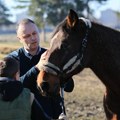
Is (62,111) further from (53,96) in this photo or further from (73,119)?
(73,119)

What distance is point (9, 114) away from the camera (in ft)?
13.8

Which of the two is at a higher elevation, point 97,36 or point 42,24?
point 97,36

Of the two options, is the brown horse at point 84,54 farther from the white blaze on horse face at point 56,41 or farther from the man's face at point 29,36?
the man's face at point 29,36

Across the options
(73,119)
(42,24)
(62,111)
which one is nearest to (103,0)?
(42,24)

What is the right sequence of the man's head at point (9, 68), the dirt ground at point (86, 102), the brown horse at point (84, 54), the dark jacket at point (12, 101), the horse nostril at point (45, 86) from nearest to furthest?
the dark jacket at point (12, 101), the man's head at point (9, 68), the horse nostril at point (45, 86), the brown horse at point (84, 54), the dirt ground at point (86, 102)

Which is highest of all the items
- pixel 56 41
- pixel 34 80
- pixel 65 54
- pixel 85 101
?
pixel 56 41

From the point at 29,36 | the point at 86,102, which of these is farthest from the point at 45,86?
the point at 86,102

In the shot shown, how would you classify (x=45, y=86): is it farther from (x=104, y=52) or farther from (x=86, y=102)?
(x=86, y=102)

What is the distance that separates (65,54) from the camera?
488cm

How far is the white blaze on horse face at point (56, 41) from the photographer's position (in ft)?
15.9

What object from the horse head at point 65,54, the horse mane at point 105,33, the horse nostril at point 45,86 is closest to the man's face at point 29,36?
the horse head at point 65,54

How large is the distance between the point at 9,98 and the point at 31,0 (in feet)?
194

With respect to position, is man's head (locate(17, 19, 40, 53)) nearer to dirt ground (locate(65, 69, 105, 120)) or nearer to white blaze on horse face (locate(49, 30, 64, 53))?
white blaze on horse face (locate(49, 30, 64, 53))

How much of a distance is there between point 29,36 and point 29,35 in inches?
0.5
